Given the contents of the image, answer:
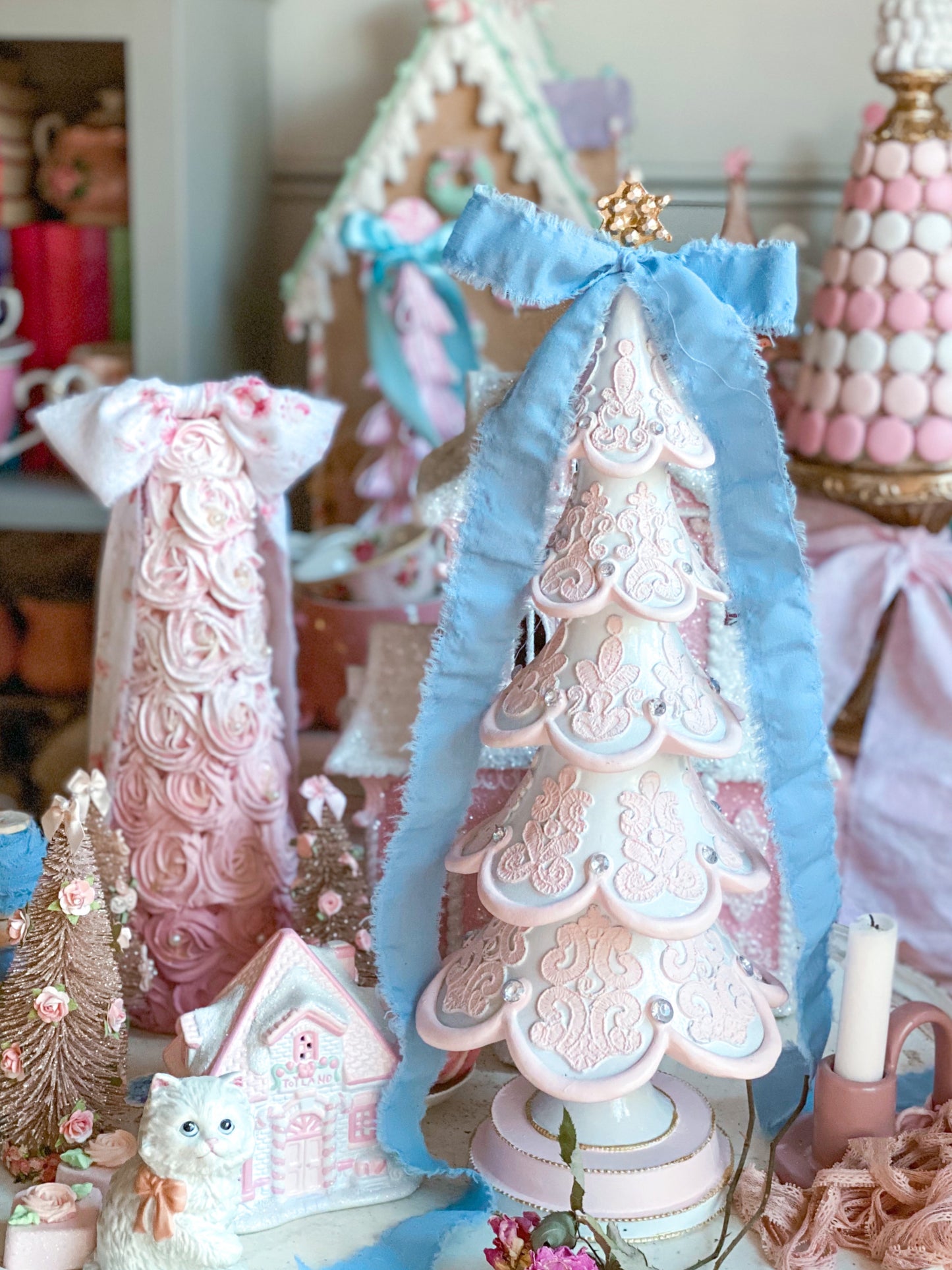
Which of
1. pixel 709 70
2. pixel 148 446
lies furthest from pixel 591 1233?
pixel 709 70

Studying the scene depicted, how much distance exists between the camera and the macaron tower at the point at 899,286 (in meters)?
1.24

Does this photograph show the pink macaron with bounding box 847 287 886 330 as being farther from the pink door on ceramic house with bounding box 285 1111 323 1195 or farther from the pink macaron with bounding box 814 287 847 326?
the pink door on ceramic house with bounding box 285 1111 323 1195

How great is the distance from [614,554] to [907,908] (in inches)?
24.7

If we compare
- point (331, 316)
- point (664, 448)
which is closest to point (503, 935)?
point (664, 448)

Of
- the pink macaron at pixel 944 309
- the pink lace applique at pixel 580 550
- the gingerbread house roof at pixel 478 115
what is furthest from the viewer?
the gingerbread house roof at pixel 478 115

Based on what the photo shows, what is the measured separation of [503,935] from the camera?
2.76ft

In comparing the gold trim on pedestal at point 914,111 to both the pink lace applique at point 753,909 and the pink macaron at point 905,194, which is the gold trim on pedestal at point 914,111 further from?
the pink lace applique at point 753,909

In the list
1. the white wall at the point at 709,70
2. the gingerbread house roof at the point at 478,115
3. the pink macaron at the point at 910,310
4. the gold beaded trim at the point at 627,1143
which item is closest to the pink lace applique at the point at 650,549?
the gold beaded trim at the point at 627,1143

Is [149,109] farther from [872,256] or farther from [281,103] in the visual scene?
[872,256]

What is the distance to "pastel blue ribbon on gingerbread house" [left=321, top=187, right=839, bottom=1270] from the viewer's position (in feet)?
2.64

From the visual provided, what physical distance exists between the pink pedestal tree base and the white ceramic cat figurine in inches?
6.8

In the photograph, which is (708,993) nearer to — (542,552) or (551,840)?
(551,840)

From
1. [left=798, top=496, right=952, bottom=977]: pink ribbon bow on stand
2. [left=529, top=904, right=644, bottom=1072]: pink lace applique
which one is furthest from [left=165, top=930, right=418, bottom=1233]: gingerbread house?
[left=798, top=496, right=952, bottom=977]: pink ribbon bow on stand

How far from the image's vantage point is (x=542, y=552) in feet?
2.77
